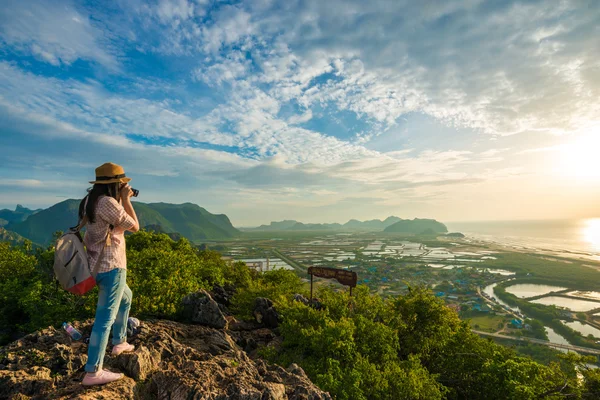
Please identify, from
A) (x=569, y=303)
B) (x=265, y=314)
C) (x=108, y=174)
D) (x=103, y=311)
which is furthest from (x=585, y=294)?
(x=108, y=174)

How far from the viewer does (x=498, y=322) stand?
46156mm

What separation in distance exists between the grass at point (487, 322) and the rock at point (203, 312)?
45.8 metres

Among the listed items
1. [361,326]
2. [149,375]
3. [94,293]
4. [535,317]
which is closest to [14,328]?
[94,293]

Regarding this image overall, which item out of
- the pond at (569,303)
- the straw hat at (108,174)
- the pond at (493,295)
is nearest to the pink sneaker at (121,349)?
the straw hat at (108,174)

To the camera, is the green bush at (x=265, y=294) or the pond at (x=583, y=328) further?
the pond at (x=583, y=328)

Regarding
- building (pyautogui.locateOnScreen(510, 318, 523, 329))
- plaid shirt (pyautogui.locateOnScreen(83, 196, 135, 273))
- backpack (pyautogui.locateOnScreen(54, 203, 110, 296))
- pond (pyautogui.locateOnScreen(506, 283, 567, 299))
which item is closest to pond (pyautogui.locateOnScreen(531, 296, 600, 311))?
pond (pyautogui.locateOnScreen(506, 283, 567, 299))

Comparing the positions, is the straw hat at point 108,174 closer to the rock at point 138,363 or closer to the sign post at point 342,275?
the rock at point 138,363

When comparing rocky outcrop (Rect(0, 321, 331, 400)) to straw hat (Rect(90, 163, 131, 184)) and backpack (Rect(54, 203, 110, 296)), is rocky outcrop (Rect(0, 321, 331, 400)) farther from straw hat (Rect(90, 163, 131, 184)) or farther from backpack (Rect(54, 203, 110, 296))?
straw hat (Rect(90, 163, 131, 184))

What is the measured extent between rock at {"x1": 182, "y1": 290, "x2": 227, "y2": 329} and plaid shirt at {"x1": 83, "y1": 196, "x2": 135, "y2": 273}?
21.6 ft

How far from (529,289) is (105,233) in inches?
3932

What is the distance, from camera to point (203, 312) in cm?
1007

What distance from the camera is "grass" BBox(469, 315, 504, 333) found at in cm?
4328

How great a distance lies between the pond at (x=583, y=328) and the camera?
4369 cm

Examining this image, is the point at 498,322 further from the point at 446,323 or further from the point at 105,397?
the point at 105,397
